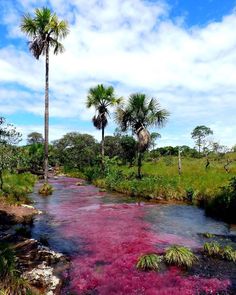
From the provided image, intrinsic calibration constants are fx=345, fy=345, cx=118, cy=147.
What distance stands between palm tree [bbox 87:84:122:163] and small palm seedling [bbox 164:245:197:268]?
32.7m

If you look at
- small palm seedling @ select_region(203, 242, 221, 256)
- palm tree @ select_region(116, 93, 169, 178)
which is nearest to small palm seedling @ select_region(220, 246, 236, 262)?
small palm seedling @ select_region(203, 242, 221, 256)

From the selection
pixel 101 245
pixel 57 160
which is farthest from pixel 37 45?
pixel 57 160

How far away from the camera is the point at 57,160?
263 ft

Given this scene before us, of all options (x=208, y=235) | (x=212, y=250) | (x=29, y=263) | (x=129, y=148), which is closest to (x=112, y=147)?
(x=129, y=148)

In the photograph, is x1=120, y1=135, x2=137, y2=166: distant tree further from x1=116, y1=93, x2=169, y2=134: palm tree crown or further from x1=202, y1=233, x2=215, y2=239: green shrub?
x1=202, y1=233, x2=215, y2=239: green shrub

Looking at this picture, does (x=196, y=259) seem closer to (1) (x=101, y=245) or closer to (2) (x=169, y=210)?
(1) (x=101, y=245)

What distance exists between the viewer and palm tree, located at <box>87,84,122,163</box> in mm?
42938

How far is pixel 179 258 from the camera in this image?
1048 centimetres

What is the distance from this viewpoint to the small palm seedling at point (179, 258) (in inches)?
409

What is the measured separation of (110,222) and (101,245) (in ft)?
14.7

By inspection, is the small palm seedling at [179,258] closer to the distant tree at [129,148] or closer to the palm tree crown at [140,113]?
the palm tree crown at [140,113]

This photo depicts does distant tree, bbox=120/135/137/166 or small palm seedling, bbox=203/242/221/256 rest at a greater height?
distant tree, bbox=120/135/137/166

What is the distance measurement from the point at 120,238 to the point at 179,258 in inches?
162

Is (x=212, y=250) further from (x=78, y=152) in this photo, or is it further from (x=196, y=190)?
(x=78, y=152)
